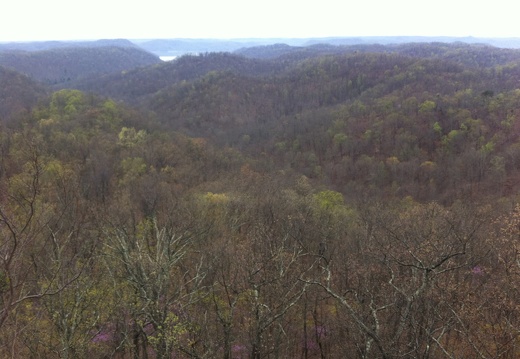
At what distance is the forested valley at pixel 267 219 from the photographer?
12406 mm

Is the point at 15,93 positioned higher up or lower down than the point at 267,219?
lower down

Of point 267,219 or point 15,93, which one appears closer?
point 267,219

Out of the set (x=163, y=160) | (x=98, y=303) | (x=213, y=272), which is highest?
(x=98, y=303)

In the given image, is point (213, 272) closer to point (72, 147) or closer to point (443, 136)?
point (72, 147)

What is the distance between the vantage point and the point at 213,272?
61.0ft

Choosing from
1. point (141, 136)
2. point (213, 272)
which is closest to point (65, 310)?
point (213, 272)

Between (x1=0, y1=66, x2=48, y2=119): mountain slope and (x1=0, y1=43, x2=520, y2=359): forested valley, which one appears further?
(x1=0, y1=66, x2=48, y2=119): mountain slope

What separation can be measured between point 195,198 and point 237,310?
16.0 metres

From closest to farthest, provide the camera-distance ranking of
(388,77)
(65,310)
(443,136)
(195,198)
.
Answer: (65,310), (195,198), (443,136), (388,77)

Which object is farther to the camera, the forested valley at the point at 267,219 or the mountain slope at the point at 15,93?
the mountain slope at the point at 15,93

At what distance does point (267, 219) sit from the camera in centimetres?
2672

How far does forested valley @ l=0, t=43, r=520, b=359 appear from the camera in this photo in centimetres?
1241

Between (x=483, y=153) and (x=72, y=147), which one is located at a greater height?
(x=72, y=147)

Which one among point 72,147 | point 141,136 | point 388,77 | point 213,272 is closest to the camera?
point 213,272
